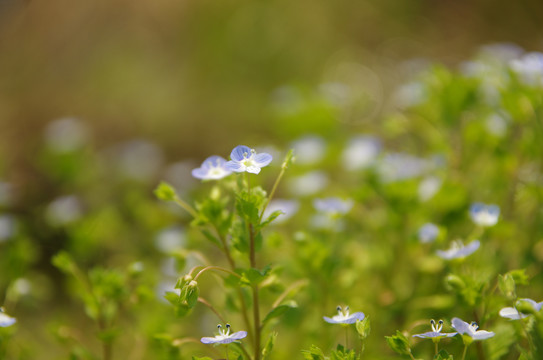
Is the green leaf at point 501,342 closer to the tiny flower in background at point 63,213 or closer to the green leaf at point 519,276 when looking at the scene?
the green leaf at point 519,276

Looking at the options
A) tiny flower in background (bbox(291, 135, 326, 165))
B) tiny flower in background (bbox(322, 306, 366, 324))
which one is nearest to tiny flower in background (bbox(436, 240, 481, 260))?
tiny flower in background (bbox(322, 306, 366, 324))

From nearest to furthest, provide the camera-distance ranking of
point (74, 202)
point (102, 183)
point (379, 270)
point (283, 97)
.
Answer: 1. point (379, 270)
2. point (74, 202)
3. point (102, 183)
4. point (283, 97)

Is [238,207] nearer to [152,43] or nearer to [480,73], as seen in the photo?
[480,73]

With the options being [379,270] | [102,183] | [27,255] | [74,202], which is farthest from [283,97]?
[27,255]

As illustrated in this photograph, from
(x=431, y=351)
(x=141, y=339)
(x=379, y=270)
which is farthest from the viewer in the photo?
(x=379, y=270)

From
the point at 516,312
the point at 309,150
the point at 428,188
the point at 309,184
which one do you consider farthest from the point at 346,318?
the point at 309,150

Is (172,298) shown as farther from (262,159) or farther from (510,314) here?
(510,314)

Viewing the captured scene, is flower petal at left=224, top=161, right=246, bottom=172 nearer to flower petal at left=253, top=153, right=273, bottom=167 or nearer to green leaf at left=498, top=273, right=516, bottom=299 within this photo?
flower petal at left=253, top=153, right=273, bottom=167
